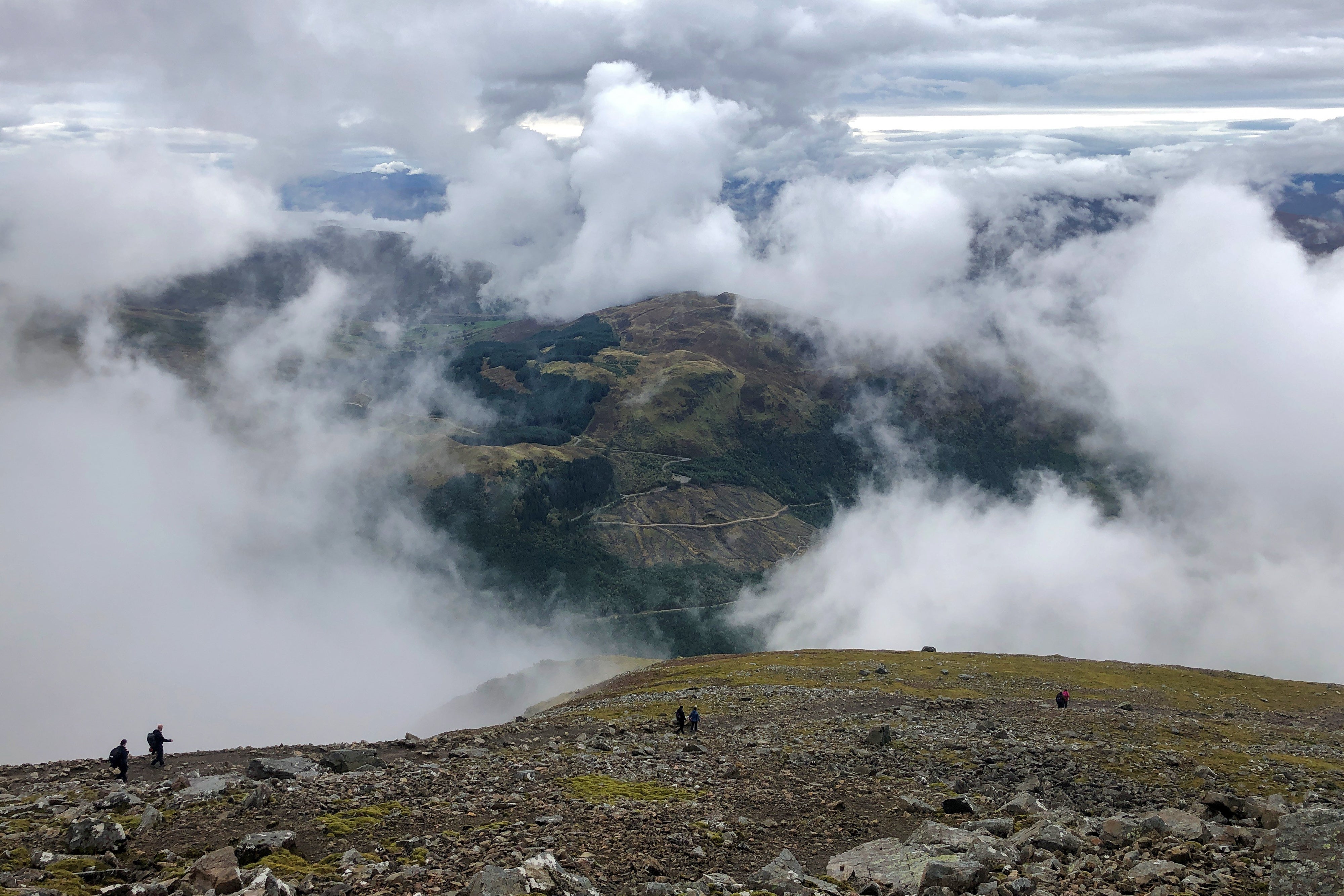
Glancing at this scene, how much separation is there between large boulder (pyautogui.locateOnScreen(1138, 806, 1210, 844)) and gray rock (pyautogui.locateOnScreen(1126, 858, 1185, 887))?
130 inches

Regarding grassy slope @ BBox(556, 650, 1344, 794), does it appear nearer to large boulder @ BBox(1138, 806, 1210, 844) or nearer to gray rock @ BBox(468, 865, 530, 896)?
large boulder @ BBox(1138, 806, 1210, 844)

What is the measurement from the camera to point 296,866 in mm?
21219

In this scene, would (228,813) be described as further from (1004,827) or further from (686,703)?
(686,703)

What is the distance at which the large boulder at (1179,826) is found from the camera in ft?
74.4

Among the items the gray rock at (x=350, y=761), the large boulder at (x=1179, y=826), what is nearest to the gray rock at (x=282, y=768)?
the gray rock at (x=350, y=761)

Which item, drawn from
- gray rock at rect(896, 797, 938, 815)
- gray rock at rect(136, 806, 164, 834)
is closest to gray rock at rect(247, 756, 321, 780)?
gray rock at rect(136, 806, 164, 834)

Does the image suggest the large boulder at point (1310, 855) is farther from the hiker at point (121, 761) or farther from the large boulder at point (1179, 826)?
the hiker at point (121, 761)

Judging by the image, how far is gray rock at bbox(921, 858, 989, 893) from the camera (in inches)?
755

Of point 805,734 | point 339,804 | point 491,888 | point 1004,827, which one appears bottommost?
point 805,734

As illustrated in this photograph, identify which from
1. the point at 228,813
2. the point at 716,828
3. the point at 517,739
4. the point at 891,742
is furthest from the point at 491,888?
the point at 891,742

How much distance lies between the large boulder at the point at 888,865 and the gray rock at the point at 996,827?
339 centimetres

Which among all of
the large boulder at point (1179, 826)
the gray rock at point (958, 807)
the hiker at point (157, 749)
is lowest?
the gray rock at point (958, 807)

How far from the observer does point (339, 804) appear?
1061 inches

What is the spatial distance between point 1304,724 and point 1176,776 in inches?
1364
